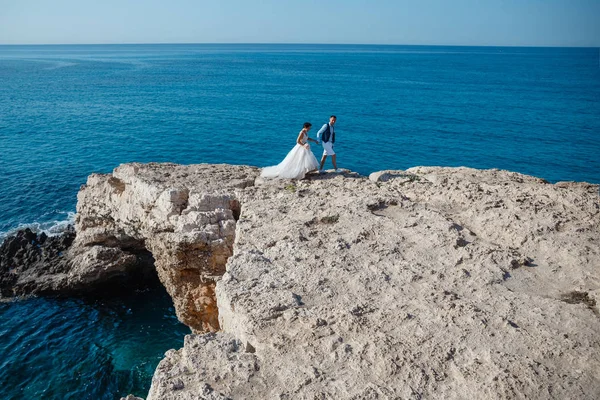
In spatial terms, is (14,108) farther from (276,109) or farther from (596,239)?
(596,239)

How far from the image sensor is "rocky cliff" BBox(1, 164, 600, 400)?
23.5 ft

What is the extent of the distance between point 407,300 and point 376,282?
854mm

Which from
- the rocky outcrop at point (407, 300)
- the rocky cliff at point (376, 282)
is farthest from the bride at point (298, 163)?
the rocky outcrop at point (407, 300)

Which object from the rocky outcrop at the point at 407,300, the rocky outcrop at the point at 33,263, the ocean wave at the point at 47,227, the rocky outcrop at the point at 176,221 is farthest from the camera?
the ocean wave at the point at 47,227

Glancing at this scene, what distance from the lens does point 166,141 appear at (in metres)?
38.1

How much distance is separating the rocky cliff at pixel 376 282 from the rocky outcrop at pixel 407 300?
0.03 m

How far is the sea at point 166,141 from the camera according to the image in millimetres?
14906

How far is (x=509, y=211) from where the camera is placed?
12.3 metres

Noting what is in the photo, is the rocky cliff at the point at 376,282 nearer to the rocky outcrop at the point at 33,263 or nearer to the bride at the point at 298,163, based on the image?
the bride at the point at 298,163

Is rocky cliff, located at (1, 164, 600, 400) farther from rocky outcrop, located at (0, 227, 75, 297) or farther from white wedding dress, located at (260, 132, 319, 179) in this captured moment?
rocky outcrop, located at (0, 227, 75, 297)

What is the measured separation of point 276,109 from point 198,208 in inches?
1619

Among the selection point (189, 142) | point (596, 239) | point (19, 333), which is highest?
point (596, 239)

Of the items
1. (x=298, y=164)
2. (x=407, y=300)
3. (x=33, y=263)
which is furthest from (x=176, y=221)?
(x=33, y=263)

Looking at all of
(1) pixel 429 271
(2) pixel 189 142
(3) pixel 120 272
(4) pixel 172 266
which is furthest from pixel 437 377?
(2) pixel 189 142
